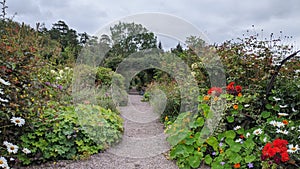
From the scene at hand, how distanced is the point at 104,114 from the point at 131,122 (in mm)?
1326

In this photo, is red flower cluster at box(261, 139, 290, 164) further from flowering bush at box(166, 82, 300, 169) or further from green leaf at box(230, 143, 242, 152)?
green leaf at box(230, 143, 242, 152)

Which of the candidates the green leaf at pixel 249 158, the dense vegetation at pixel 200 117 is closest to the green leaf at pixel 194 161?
the dense vegetation at pixel 200 117

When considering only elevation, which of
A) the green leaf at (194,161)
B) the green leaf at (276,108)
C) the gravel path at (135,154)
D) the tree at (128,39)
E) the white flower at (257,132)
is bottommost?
the gravel path at (135,154)

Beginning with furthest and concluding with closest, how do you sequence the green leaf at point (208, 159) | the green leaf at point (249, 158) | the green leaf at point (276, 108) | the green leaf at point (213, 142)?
the green leaf at point (276, 108), the green leaf at point (213, 142), the green leaf at point (208, 159), the green leaf at point (249, 158)

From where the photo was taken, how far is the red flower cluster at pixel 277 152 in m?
1.87

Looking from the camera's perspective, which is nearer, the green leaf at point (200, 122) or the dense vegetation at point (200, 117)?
the dense vegetation at point (200, 117)

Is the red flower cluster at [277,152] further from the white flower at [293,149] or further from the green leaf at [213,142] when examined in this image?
the green leaf at [213,142]

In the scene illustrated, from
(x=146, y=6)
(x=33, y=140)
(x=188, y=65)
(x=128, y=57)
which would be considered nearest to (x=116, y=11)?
(x=146, y=6)

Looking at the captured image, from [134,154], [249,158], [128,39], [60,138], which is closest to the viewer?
[249,158]

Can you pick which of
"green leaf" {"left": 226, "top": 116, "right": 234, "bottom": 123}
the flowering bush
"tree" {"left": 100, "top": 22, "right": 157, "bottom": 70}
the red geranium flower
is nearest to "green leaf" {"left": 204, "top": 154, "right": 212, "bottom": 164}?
the flowering bush

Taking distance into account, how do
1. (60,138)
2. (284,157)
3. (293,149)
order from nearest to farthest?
1. (284,157)
2. (293,149)
3. (60,138)

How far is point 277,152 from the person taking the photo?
1.93 metres

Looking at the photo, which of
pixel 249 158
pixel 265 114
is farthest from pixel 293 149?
pixel 265 114

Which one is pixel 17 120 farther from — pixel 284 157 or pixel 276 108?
pixel 276 108
